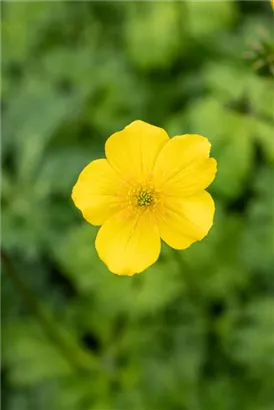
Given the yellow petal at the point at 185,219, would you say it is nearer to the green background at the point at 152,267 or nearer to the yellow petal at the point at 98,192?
the yellow petal at the point at 98,192

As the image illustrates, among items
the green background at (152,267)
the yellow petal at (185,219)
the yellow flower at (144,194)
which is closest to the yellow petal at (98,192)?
the yellow flower at (144,194)

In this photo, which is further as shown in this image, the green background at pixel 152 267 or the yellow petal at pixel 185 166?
the green background at pixel 152 267

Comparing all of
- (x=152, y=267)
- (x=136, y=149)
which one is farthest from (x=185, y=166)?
(x=152, y=267)

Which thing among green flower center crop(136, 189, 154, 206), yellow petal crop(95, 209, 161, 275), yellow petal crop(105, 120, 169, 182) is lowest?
yellow petal crop(95, 209, 161, 275)

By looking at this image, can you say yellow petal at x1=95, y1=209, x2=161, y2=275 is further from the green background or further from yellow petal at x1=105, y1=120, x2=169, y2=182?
the green background

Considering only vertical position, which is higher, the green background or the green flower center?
the green background

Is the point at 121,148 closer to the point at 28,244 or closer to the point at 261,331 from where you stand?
the point at 28,244

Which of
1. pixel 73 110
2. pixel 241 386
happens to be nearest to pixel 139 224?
pixel 241 386

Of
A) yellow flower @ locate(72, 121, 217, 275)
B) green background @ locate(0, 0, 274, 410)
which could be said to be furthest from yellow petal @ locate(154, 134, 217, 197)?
green background @ locate(0, 0, 274, 410)
